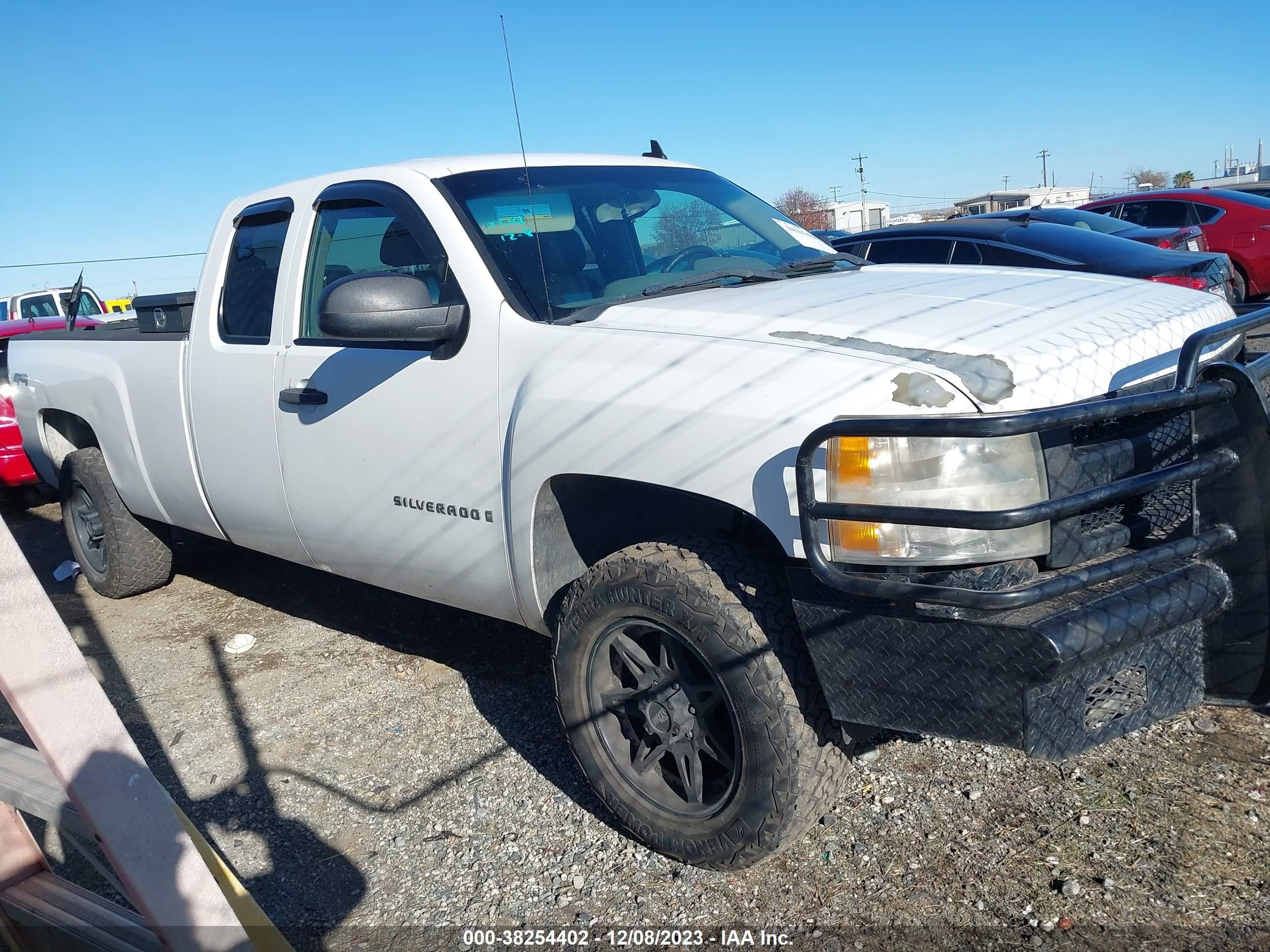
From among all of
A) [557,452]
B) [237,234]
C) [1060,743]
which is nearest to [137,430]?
[237,234]

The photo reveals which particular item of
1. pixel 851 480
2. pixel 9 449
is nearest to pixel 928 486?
pixel 851 480

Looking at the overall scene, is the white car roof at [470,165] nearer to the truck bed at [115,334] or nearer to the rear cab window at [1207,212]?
the truck bed at [115,334]

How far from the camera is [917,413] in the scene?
2264 mm

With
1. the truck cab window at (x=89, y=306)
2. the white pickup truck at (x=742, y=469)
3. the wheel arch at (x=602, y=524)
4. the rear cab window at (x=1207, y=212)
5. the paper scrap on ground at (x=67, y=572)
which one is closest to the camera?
the white pickup truck at (x=742, y=469)

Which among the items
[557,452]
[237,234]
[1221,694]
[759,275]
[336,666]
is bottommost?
[336,666]

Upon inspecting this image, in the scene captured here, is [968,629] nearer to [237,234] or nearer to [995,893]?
[995,893]

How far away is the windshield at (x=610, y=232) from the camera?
132 inches

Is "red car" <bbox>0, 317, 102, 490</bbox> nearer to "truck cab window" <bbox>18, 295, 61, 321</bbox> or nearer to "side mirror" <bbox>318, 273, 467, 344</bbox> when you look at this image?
"side mirror" <bbox>318, 273, 467, 344</bbox>

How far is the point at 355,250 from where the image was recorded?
3.86 meters

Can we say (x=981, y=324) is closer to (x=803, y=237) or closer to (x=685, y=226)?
(x=685, y=226)

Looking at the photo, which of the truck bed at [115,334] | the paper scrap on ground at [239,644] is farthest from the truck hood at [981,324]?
the paper scrap on ground at [239,644]

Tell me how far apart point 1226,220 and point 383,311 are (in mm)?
12080

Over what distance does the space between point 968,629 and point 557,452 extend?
3.98 ft

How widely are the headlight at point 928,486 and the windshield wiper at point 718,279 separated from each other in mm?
1217
